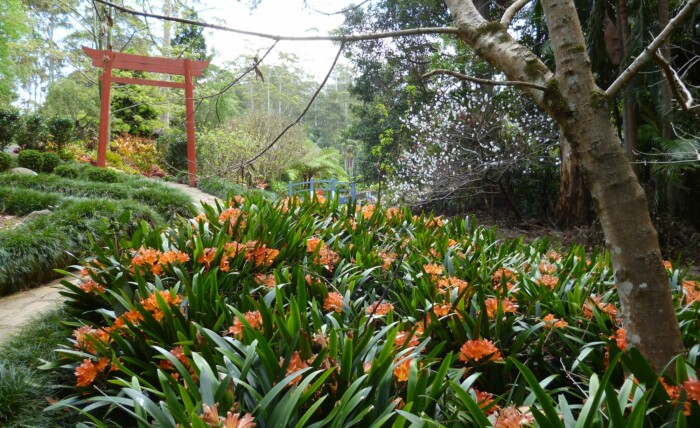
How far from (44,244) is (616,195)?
14.2 feet

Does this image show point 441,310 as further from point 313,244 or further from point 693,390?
point 313,244

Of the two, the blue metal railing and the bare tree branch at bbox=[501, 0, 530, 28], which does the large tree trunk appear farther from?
the blue metal railing

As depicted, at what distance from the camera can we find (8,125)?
400 inches

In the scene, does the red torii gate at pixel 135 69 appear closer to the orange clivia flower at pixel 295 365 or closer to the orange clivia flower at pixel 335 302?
the orange clivia flower at pixel 335 302

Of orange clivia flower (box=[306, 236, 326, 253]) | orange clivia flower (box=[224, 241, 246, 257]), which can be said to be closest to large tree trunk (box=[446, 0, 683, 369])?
orange clivia flower (box=[306, 236, 326, 253])

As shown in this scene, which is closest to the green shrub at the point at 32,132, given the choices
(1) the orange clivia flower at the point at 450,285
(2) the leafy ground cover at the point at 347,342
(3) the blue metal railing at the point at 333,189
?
(3) the blue metal railing at the point at 333,189

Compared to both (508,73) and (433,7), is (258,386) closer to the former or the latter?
(508,73)

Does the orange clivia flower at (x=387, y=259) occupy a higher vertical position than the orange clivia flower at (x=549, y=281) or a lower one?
higher

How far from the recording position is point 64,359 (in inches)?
62.4

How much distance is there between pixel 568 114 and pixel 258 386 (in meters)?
1.16

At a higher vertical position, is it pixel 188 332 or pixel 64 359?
pixel 188 332

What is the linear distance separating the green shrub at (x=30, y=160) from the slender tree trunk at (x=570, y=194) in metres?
10.5

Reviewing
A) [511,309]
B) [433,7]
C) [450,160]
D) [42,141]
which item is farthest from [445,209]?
[42,141]

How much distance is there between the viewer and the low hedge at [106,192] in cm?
624
